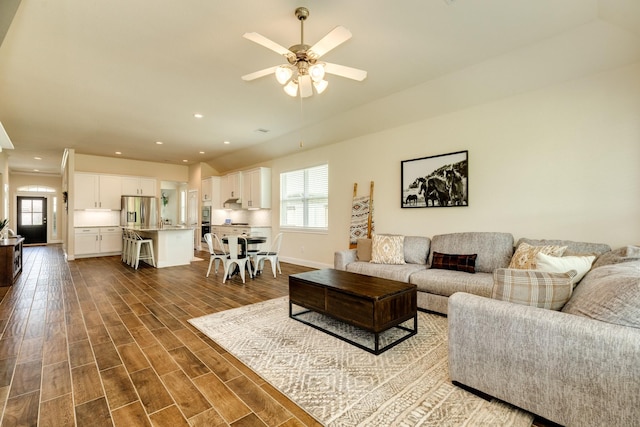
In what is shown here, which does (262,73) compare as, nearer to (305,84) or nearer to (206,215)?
(305,84)

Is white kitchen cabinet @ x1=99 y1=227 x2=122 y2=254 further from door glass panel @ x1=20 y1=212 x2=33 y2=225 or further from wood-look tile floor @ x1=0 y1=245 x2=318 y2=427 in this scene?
door glass panel @ x1=20 y1=212 x2=33 y2=225

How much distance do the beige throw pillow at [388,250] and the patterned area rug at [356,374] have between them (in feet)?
3.62

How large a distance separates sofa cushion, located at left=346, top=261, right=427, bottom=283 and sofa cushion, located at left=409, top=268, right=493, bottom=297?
0.11m

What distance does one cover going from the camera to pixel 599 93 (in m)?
3.12

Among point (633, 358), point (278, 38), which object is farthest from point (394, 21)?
point (633, 358)

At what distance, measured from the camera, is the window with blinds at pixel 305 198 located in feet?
20.8

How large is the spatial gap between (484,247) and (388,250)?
4.04ft

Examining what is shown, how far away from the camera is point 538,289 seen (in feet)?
5.92

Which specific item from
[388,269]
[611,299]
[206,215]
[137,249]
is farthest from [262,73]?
[206,215]

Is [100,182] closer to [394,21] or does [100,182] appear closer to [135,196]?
[135,196]

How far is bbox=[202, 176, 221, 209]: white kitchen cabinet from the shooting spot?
916cm

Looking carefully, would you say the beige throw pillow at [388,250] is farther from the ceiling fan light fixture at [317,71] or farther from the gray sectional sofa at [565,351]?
the ceiling fan light fixture at [317,71]

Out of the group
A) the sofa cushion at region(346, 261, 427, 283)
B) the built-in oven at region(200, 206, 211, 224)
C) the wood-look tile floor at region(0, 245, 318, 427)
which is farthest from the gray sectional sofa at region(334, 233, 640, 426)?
the built-in oven at region(200, 206, 211, 224)

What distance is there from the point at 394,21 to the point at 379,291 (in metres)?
2.44
